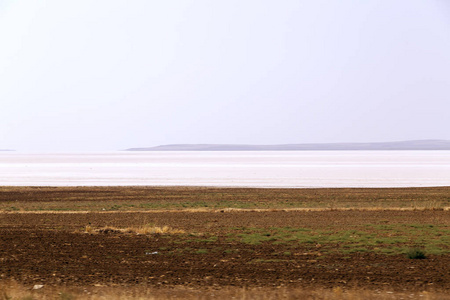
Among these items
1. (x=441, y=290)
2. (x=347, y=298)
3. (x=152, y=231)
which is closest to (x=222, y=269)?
→ (x=347, y=298)

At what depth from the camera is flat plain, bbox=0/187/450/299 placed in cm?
1180

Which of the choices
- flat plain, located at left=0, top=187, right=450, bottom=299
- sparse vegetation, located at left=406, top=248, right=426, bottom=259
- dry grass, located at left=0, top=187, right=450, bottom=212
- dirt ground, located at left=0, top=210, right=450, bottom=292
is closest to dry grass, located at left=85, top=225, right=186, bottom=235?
flat plain, located at left=0, top=187, right=450, bottom=299

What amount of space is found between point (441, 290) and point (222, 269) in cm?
518

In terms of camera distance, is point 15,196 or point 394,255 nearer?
point 394,255

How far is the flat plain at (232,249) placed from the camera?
38.7ft

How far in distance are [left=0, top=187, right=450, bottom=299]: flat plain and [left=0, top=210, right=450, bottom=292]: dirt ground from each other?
0.03 meters

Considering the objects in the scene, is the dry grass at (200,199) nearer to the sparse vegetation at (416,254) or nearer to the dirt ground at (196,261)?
the dirt ground at (196,261)

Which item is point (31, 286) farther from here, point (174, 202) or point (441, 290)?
point (174, 202)

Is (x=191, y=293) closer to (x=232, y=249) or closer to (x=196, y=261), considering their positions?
(x=196, y=261)

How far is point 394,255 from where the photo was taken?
15664mm

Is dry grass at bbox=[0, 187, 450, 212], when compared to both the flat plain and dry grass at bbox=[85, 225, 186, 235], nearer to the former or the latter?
the flat plain

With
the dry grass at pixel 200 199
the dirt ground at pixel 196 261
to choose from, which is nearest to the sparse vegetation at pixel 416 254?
the dirt ground at pixel 196 261

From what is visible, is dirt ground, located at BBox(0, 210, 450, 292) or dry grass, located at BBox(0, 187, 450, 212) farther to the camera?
dry grass, located at BBox(0, 187, 450, 212)

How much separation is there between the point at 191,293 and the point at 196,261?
13.3 feet
